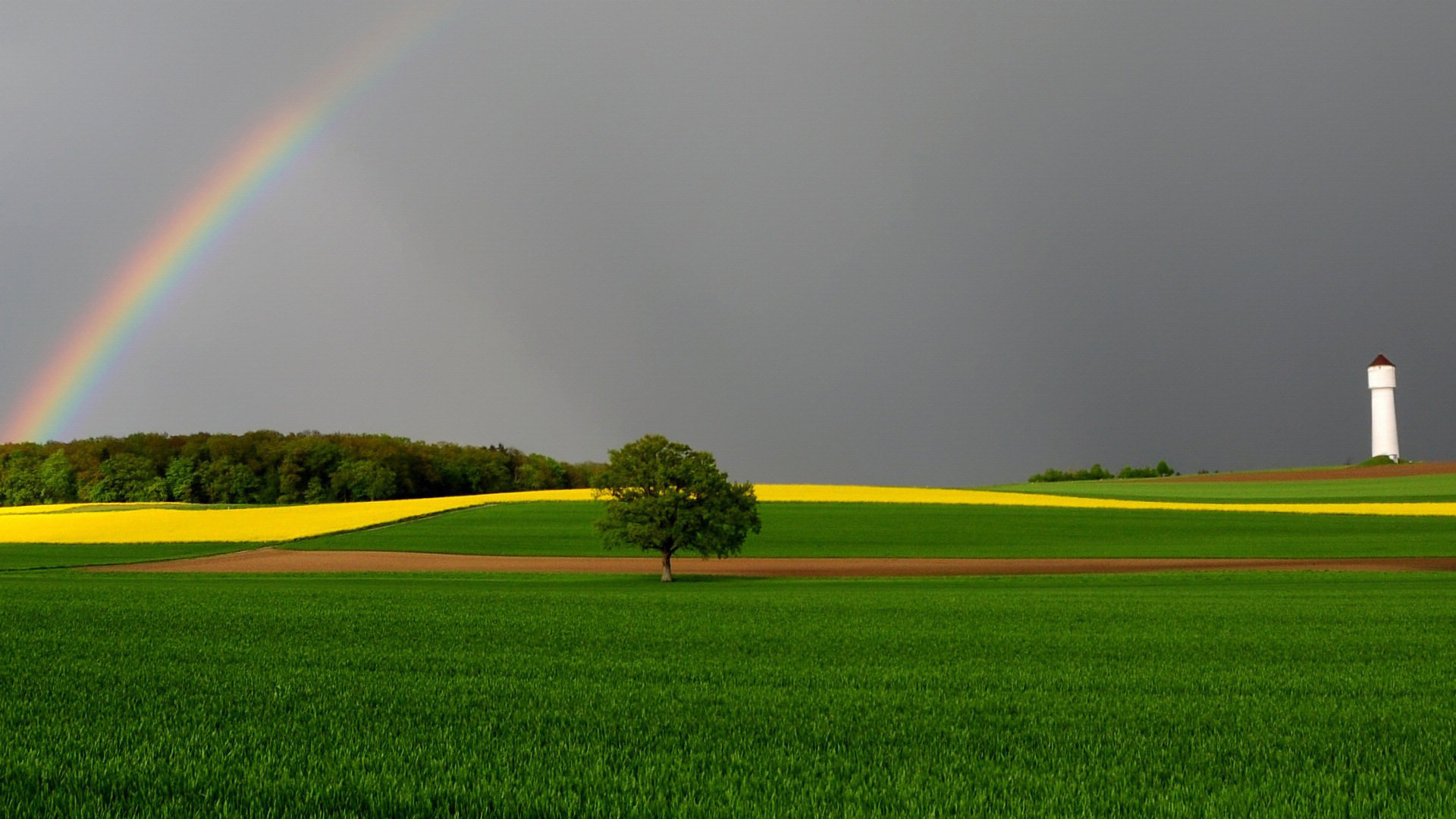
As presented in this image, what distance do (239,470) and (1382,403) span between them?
144401 millimetres

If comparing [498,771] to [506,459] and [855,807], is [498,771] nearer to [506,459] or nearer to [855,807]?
[855,807]

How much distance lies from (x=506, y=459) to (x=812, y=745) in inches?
5323

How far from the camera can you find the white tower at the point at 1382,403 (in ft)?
440

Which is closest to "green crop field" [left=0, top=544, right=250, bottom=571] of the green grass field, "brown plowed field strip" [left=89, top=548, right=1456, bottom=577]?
"brown plowed field strip" [left=89, top=548, right=1456, bottom=577]

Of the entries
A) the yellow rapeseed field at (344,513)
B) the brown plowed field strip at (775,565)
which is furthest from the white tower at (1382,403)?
the brown plowed field strip at (775,565)

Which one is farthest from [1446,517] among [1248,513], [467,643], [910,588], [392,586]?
[467,643]

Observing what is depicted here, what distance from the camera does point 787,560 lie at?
54906mm

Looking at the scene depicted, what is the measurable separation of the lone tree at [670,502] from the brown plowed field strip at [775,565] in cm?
339

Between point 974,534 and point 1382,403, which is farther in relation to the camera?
point 1382,403

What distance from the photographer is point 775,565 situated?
5300 cm

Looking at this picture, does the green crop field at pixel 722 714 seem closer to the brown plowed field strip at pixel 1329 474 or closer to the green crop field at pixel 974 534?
the green crop field at pixel 974 534

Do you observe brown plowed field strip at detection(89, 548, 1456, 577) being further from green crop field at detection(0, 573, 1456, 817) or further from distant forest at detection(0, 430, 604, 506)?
distant forest at detection(0, 430, 604, 506)

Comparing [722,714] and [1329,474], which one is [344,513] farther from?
[1329,474]

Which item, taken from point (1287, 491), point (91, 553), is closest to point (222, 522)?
point (91, 553)
